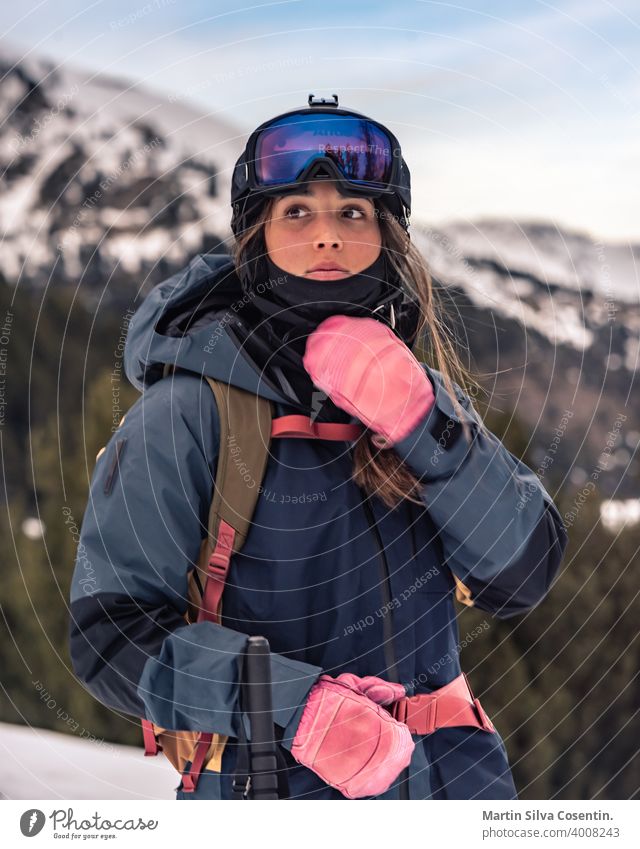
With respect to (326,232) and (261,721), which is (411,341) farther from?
(261,721)

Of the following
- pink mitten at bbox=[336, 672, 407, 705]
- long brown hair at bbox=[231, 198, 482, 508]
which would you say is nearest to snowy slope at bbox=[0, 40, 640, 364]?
long brown hair at bbox=[231, 198, 482, 508]

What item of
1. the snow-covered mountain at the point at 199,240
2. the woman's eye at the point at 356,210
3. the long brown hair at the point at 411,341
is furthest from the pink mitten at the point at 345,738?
the woman's eye at the point at 356,210

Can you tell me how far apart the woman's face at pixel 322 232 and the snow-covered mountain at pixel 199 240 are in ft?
0.93

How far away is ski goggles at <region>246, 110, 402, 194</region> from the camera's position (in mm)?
1935

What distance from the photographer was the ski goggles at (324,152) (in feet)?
6.35

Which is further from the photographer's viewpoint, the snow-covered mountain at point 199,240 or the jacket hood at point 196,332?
the snow-covered mountain at point 199,240

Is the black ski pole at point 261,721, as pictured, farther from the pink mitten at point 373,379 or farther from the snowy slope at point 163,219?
the snowy slope at point 163,219

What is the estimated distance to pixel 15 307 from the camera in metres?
9.77

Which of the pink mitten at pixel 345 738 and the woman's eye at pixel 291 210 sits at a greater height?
the woman's eye at pixel 291 210

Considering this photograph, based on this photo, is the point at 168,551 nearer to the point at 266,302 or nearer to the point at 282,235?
the point at 266,302

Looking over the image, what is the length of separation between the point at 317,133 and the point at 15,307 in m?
8.29

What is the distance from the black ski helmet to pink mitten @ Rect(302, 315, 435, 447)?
272 mm

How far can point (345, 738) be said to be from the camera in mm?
1746

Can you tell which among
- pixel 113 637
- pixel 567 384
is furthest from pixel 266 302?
pixel 567 384
